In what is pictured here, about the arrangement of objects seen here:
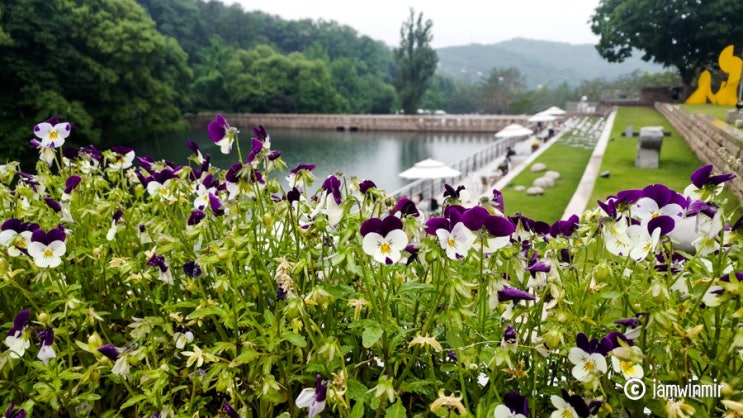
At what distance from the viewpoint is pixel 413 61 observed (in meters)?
38.4

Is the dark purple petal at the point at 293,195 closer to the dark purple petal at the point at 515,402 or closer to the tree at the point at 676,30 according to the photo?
the dark purple petal at the point at 515,402

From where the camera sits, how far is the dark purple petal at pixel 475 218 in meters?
1.17

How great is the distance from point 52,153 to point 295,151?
26686 millimetres

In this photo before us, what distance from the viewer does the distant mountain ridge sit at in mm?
119875

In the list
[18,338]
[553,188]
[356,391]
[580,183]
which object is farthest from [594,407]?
[553,188]

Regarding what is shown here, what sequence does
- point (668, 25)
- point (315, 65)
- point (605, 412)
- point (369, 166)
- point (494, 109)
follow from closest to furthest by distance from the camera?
point (605, 412) → point (369, 166) → point (668, 25) → point (315, 65) → point (494, 109)

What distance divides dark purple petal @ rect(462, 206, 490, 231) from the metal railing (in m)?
6.68

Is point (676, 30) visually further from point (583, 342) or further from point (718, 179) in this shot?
point (583, 342)

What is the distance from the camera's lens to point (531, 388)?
1310 millimetres

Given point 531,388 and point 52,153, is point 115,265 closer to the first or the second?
point 52,153

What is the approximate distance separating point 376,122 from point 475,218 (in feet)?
130

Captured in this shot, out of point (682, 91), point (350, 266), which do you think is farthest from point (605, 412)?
point (682, 91)

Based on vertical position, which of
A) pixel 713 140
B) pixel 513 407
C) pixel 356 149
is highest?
pixel 513 407

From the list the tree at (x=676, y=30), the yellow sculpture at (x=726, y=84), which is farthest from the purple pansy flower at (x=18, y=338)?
the tree at (x=676, y=30)
